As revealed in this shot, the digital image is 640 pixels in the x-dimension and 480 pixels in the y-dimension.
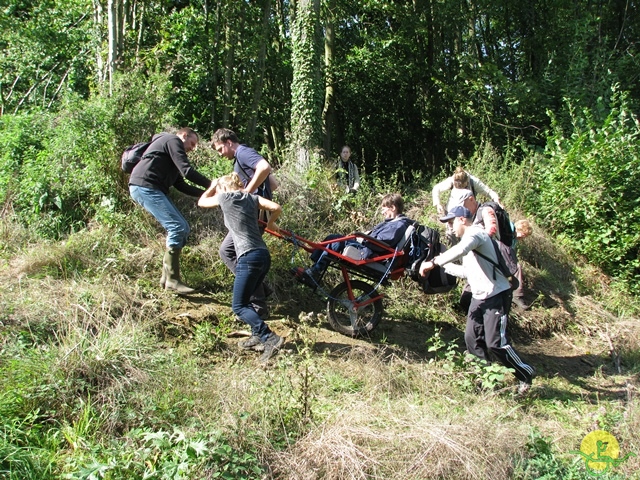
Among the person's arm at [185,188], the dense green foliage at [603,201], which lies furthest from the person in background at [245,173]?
the dense green foliage at [603,201]

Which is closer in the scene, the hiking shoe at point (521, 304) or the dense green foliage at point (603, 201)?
the hiking shoe at point (521, 304)

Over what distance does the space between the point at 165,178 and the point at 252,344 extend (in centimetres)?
201

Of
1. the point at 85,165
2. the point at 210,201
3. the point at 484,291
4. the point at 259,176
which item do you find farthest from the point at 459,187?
the point at 85,165

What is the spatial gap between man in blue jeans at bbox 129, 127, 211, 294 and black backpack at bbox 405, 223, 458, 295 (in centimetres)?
237

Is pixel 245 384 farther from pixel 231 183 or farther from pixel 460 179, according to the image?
pixel 460 179

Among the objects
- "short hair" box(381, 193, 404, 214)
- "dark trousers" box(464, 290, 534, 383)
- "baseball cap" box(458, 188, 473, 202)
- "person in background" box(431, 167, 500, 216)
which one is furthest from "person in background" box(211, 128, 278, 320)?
"person in background" box(431, 167, 500, 216)

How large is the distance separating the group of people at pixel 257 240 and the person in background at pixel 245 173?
0.01 m

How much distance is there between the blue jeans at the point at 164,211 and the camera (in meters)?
5.65

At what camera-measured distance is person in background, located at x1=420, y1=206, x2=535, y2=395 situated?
5.19 m

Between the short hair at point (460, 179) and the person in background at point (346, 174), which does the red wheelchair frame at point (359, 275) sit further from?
the person in background at point (346, 174)

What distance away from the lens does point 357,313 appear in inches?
244

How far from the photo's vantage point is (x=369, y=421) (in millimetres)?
4156

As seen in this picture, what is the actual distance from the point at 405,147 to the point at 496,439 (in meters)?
11.6

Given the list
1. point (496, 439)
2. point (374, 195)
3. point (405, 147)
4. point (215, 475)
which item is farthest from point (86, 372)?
point (405, 147)
